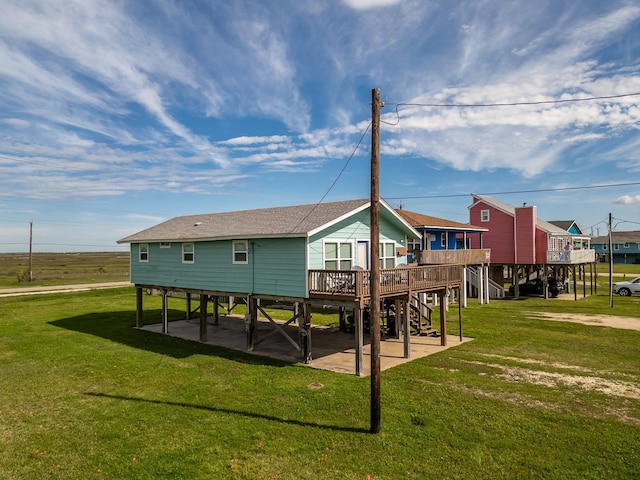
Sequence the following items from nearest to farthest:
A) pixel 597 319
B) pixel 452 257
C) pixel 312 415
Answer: pixel 312 415
pixel 597 319
pixel 452 257

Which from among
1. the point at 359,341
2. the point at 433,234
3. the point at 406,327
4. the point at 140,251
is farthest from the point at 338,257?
the point at 433,234

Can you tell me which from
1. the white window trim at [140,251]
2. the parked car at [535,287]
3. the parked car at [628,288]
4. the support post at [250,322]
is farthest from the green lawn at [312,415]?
the parked car at [628,288]

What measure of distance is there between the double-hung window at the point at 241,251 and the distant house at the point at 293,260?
0.04 m

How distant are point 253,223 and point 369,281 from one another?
7.35 metres

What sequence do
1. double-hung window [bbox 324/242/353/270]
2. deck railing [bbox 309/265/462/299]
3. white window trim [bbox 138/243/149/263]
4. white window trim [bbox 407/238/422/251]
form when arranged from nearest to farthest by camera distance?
deck railing [bbox 309/265/462/299] → double-hung window [bbox 324/242/353/270] → white window trim [bbox 138/243/149/263] → white window trim [bbox 407/238/422/251]

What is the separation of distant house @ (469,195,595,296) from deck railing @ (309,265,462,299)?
73.8 ft

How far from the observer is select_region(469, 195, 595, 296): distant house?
3809cm

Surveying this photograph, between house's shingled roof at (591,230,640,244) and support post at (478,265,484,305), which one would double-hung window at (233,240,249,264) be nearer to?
support post at (478,265,484,305)

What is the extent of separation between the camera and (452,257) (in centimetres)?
3081

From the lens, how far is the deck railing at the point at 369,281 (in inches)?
599

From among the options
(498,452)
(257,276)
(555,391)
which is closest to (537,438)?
(498,452)

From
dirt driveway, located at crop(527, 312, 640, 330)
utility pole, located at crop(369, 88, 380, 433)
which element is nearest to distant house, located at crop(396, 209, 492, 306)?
dirt driveway, located at crop(527, 312, 640, 330)

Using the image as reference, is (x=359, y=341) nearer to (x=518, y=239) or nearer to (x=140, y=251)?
(x=140, y=251)

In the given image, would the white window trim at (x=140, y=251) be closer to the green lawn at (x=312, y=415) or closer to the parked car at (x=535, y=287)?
the green lawn at (x=312, y=415)
